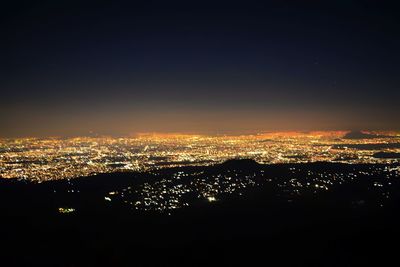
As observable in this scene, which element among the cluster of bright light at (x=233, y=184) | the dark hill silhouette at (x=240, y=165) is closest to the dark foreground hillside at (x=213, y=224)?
the cluster of bright light at (x=233, y=184)

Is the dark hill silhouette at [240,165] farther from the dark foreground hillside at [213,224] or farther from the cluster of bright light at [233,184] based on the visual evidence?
the dark foreground hillside at [213,224]

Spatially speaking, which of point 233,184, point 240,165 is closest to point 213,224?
point 233,184

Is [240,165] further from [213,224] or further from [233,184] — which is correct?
[213,224]

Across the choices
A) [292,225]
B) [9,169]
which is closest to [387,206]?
[292,225]

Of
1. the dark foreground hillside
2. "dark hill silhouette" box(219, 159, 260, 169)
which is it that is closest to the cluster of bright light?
the dark foreground hillside

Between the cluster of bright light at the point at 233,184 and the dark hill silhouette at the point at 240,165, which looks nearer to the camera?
the cluster of bright light at the point at 233,184

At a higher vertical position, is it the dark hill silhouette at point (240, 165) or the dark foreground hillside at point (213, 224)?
the dark hill silhouette at point (240, 165)

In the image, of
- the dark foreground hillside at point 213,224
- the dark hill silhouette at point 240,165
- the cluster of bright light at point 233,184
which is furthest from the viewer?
the dark hill silhouette at point 240,165

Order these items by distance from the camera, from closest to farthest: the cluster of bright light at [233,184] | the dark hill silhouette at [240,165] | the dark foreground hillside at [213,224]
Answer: the dark foreground hillside at [213,224], the cluster of bright light at [233,184], the dark hill silhouette at [240,165]

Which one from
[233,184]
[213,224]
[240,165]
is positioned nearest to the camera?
[213,224]
